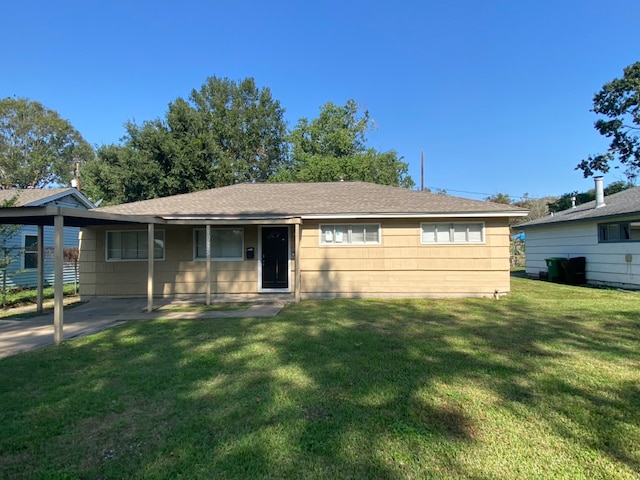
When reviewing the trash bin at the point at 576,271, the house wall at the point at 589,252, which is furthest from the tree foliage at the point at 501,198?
the trash bin at the point at 576,271

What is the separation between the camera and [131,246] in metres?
11.3

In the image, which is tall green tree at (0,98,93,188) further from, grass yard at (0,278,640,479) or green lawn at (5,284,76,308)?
grass yard at (0,278,640,479)

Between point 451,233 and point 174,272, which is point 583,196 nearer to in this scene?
point 451,233

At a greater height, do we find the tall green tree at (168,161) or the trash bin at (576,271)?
the tall green tree at (168,161)

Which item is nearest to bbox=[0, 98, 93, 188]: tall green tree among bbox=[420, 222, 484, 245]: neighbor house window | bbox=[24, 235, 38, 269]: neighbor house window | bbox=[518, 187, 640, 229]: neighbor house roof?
bbox=[24, 235, 38, 269]: neighbor house window

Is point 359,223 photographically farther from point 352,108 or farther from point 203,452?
point 352,108

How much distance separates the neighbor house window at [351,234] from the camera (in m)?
10.9

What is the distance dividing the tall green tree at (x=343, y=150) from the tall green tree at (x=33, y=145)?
69.5 feet

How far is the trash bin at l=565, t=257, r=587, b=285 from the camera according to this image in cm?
1379

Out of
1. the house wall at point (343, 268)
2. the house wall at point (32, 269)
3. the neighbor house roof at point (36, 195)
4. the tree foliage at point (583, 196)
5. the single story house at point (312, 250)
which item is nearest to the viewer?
the single story house at point (312, 250)

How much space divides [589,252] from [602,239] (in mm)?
804

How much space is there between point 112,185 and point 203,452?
2496 cm

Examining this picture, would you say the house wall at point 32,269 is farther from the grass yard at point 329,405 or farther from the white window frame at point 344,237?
the grass yard at point 329,405

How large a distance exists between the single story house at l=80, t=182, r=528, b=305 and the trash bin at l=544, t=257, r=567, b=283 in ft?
18.0
